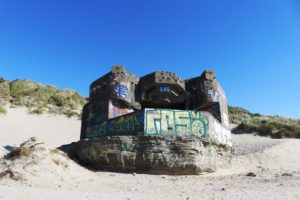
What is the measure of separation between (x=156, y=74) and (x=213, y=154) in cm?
626

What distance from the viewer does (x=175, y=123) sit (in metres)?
12.4

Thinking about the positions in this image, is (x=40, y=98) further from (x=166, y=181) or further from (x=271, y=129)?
(x=166, y=181)

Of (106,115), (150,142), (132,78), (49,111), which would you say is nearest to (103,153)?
(150,142)

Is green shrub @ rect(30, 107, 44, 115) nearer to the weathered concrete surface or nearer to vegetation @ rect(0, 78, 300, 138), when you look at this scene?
vegetation @ rect(0, 78, 300, 138)

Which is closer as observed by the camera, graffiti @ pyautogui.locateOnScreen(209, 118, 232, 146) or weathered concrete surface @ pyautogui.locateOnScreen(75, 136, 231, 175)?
weathered concrete surface @ pyautogui.locateOnScreen(75, 136, 231, 175)

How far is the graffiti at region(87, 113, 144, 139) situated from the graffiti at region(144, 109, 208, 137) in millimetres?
349

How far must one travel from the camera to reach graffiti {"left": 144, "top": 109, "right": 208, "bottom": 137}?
481 inches

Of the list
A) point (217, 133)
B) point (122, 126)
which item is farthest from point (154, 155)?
point (217, 133)

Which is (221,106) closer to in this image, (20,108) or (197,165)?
(197,165)

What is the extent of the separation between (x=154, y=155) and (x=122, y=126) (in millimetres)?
2086

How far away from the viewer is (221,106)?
55.4 feet

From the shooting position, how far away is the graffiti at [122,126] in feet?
40.8

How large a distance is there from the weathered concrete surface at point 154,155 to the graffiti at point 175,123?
1.20 feet

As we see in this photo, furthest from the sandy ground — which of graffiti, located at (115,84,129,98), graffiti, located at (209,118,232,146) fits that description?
graffiti, located at (115,84,129,98)
